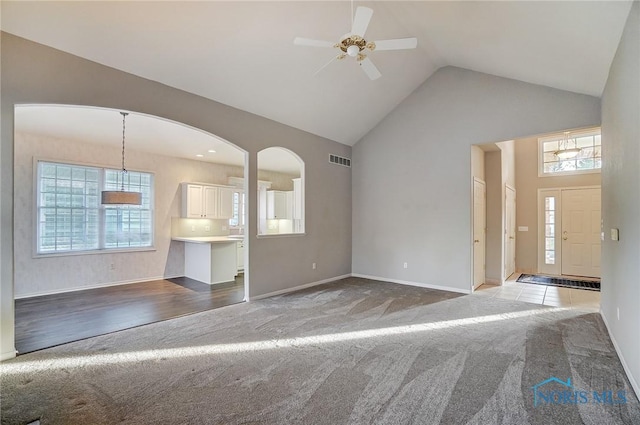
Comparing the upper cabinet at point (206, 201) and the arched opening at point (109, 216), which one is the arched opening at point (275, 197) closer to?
the upper cabinet at point (206, 201)

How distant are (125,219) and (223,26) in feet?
16.1

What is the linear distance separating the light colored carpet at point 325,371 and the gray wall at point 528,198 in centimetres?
383

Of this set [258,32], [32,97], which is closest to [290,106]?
[258,32]

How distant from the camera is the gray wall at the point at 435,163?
486cm

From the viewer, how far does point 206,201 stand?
24.2 ft

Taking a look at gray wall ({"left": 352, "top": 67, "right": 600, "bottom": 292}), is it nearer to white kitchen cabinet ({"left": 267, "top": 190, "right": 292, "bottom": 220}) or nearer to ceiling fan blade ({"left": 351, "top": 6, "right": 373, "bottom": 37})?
white kitchen cabinet ({"left": 267, "top": 190, "right": 292, "bottom": 220})

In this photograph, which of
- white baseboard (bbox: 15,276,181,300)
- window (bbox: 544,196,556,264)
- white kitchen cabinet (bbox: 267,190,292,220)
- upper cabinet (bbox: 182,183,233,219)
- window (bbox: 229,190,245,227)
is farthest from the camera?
white kitchen cabinet (bbox: 267,190,292,220)

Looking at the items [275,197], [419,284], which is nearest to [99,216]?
[275,197]

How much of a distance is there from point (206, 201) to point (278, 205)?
80.2 inches

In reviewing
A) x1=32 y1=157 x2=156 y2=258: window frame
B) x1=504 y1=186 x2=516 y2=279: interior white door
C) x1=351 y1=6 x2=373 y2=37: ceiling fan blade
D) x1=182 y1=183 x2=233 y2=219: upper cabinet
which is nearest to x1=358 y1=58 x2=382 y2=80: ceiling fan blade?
x1=351 y1=6 x2=373 y2=37: ceiling fan blade

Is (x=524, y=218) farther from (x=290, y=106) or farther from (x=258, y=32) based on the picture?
(x=258, y=32)

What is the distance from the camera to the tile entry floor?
4.77 metres

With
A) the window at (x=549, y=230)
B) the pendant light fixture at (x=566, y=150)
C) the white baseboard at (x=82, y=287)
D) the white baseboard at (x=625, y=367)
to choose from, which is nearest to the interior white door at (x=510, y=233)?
the window at (x=549, y=230)

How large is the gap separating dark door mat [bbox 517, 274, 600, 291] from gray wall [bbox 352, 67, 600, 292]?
226 centimetres
